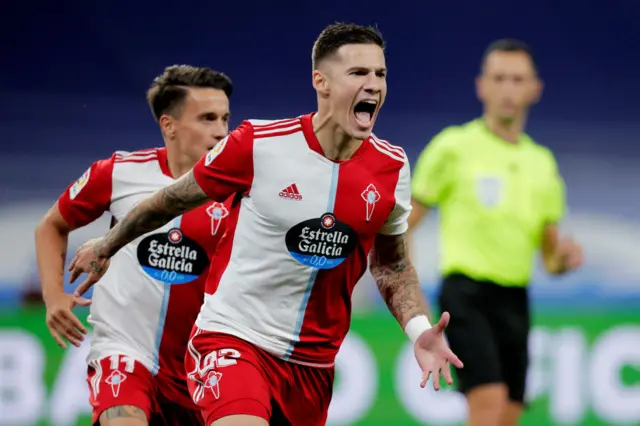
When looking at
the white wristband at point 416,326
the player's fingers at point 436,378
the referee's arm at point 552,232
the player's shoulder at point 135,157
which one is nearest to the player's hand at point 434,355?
the player's fingers at point 436,378

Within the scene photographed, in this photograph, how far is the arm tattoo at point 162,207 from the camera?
4.29 m

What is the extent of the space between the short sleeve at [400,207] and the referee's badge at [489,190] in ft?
8.18

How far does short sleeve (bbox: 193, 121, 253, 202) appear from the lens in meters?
4.21

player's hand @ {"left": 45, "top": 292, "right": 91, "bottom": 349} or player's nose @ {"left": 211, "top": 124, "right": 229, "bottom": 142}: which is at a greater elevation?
player's nose @ {"left": 211, "top": 124, "right": 229, "bottom": 142}

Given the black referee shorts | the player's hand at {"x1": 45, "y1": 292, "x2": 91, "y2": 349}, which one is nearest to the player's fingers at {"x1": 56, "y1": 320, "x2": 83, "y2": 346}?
the player's hand at {"x1": 45, "y1": 292, "x2": 91, "y2": 349}

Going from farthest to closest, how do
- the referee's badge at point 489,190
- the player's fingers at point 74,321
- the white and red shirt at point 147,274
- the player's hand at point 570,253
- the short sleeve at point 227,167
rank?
the referee's badge at point 489,190
the player's hand at point 570,253
the white and red shirt at point 147,274
the player's fingers at point 74,321
the short sleeve at point 227,167

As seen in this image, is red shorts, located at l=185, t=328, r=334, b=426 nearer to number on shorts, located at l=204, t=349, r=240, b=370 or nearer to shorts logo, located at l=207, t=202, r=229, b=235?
number on shorts, located at l=204, t=349, r=240, b=370

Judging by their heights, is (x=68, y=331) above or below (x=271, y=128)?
below

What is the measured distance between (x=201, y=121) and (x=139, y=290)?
0.82m

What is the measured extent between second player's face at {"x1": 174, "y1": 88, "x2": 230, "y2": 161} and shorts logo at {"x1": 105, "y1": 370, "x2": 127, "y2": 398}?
1000 mm

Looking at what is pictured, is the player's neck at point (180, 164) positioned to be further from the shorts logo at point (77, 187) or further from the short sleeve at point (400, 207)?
the short sleeve at point (400, 207)

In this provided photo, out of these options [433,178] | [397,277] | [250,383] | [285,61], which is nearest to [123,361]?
[250,383]

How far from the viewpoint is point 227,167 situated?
13.8 ft

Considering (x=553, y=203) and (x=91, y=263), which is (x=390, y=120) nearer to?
(x=553, y=203)
